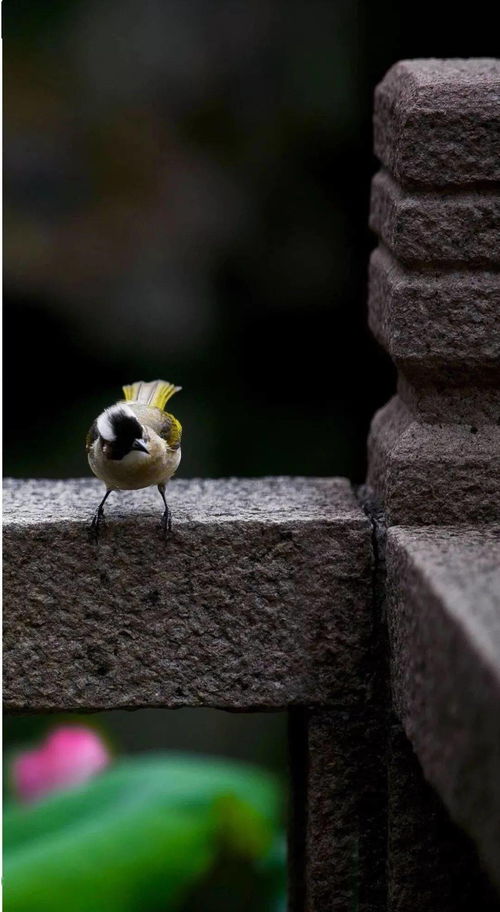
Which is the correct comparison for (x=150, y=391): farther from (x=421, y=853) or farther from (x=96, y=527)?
(x=421, y=853)

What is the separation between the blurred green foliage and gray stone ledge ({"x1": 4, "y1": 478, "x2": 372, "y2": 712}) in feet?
2.33

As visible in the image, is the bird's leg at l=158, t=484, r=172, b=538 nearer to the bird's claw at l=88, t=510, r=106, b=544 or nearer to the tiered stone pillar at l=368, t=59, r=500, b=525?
the bird's claw at l=88, t=510, r=106, b=544

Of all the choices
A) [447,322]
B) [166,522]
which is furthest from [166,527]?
[447,322]

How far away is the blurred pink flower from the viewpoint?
11.3 feet

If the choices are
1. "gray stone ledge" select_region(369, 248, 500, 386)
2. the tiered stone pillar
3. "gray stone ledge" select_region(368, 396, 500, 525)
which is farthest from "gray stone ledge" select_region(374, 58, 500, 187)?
"gray stone ledge" select_region(368, 396, 500, 525)

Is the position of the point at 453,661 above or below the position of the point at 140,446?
above

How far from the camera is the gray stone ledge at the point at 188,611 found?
7.21 ft

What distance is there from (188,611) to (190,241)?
10.1 feet

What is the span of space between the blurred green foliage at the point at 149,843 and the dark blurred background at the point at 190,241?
72.4 inches

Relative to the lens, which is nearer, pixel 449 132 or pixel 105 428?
pixel 449 132

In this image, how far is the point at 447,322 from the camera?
2.14 metres

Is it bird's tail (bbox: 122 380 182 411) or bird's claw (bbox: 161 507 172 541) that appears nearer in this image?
bird's claw (bbox: 161 507 172 541)

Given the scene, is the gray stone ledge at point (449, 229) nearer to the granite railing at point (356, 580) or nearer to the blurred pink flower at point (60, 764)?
the granite railing at point (356, 580)

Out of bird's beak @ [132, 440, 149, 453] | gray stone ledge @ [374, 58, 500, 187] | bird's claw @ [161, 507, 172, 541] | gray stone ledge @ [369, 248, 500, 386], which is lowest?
bird's claw @ [161, 507, 172, 541]
